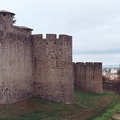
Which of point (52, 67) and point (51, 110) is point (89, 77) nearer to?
point (52, 67)

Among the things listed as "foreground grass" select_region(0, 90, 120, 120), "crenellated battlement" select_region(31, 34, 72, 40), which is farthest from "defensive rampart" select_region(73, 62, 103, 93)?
"crenellated battlement" select_region(31, 34, 72, 40)

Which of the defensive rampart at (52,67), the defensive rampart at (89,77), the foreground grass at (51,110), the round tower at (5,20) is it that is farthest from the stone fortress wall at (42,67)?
the defensive rampart at (89,77)

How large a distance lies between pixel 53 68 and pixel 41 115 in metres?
4.97

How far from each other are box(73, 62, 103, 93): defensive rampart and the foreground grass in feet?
19.7

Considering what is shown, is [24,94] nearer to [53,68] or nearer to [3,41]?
[53,68]

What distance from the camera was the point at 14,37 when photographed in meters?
24.4

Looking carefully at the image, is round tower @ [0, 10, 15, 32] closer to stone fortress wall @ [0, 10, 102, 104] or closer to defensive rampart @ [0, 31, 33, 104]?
stone fortress wall @ [0, 10, 102, 104]

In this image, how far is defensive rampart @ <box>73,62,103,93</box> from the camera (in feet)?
116

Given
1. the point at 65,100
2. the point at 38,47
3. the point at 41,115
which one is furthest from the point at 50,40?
the point at 41,115

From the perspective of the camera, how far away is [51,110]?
952 inches

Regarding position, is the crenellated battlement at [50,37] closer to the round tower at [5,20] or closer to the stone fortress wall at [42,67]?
the stone fortress wall at [42,67]

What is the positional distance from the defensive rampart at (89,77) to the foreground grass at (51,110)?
5996 mm

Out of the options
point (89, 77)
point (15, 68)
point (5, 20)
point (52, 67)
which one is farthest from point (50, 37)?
point (89, 77)

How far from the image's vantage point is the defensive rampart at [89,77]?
3547cm
